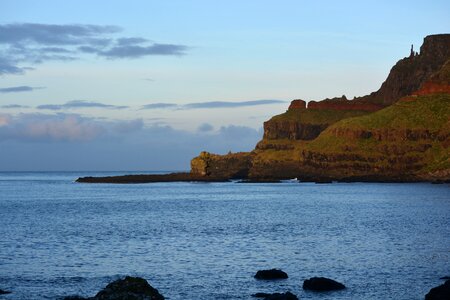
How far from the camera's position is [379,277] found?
57656 mm

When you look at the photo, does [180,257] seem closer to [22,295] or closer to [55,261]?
[55,261]

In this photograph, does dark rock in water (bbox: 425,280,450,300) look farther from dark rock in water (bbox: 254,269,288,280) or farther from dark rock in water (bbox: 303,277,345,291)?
dark rock in water (bbox: 254,269,288,280)

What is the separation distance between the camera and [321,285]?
5159 cm

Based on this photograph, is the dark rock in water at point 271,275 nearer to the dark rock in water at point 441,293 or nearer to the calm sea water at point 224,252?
the calm sea water at point 224,252

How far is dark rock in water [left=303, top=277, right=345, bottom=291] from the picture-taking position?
51.6m

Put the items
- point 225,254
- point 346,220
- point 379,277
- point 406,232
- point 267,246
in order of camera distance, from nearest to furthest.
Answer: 1. point 379,277
2. point 225,254
3. point 267,246
4. point 406,232
5. point 346,220

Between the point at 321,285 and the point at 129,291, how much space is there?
53.0ft

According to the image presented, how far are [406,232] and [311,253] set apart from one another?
84.2ft

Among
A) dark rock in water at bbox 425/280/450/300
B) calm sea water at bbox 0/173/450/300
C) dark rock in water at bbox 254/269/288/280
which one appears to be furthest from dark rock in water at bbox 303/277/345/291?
dark rock in water at bbox 425/280/450/300

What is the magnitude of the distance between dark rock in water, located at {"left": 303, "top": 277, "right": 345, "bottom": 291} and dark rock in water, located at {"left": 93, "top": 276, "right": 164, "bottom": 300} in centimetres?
1407

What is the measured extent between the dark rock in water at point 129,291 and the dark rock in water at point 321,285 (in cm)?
1407

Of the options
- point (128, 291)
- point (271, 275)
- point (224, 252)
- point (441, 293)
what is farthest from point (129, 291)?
point (224, 252)

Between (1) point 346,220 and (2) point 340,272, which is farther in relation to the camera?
(1) point 346,220

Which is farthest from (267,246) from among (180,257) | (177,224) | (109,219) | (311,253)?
(109,219)
